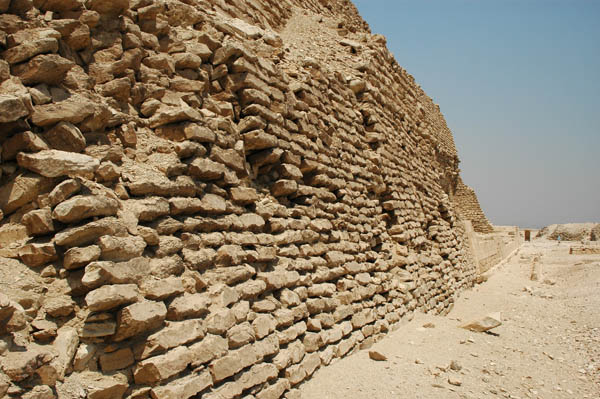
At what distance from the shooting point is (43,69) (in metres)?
2.46

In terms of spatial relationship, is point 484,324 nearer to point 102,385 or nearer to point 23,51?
point 102,385

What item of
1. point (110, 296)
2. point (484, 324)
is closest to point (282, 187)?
point (110, 296)

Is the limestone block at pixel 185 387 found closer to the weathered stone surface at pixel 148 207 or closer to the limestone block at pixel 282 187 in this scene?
the weathered stone surface at pixel 148 207

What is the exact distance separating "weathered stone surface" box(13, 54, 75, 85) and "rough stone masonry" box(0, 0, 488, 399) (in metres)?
0.01

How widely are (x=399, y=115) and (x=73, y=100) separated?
6.51 metres

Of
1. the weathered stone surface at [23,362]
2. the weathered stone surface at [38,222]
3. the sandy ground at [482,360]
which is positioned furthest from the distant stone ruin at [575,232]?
the weathered stone surface at [23,362]

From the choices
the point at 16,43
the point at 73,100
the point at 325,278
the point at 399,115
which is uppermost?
the point at 399,115

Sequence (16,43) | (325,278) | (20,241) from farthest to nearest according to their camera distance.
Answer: (325,278)
(16,43)
(20,241)

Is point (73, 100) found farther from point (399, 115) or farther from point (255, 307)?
point (399, 115)

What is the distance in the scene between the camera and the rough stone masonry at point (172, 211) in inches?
87.5

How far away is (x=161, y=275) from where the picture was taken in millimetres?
2662

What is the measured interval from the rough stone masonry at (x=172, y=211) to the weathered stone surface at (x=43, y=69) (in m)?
0.01

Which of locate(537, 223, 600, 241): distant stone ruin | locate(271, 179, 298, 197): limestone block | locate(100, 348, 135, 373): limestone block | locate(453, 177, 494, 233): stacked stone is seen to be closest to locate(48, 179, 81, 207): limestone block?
locate(100, 348, 135, 373): limestone block

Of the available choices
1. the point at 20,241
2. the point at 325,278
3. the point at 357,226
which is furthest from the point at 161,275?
the point at 357,226
